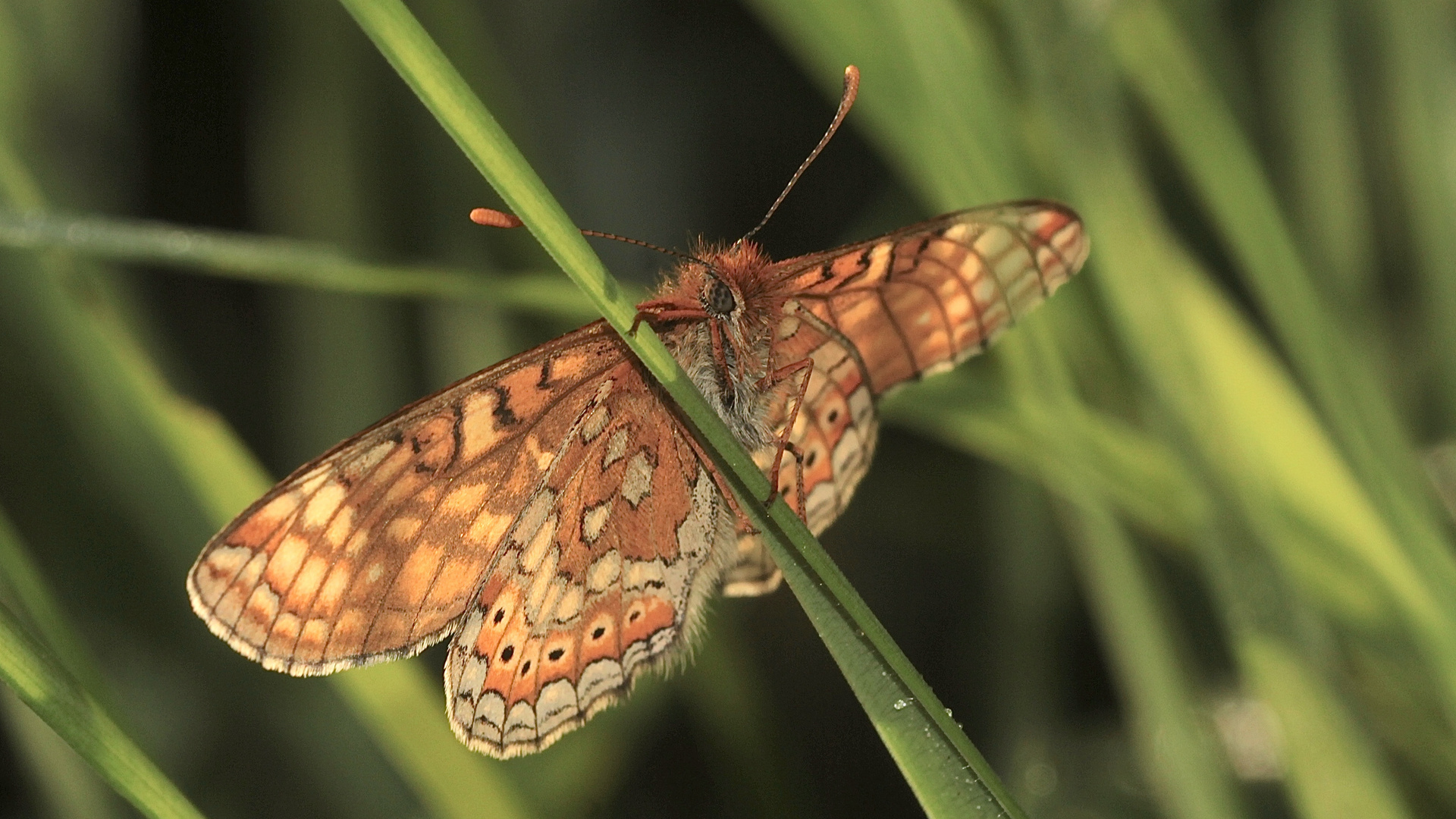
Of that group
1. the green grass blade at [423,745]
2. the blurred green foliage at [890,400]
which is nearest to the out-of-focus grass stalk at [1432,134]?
the blurred green foliage at [890,400]

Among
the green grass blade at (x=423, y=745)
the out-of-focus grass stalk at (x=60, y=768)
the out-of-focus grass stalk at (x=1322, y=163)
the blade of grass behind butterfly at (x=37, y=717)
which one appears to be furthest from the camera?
the out-of-focus grass stalk at (x=1322, y=163)

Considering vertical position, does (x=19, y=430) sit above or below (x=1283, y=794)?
above

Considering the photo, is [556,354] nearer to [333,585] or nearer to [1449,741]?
[333,585]

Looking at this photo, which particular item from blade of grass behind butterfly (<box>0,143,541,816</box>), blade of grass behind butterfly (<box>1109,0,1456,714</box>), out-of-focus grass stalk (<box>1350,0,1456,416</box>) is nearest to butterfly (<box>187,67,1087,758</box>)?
blade of grass behind butterfly (<box>0,143,541,816</box>)

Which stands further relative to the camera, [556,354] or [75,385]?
[75,385]

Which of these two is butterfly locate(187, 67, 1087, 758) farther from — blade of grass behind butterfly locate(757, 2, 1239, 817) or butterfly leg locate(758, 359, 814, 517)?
blade of grass behind butterfly locate(757, 2, 1239, 817)

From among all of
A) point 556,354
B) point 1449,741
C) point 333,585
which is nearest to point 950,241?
point 556,354

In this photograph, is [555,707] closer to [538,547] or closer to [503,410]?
[538,547]

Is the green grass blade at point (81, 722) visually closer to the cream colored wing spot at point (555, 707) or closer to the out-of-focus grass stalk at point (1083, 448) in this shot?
the cream colored wing spot at point (555, 707)
